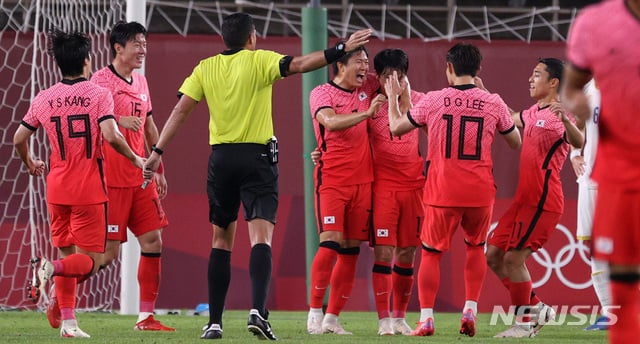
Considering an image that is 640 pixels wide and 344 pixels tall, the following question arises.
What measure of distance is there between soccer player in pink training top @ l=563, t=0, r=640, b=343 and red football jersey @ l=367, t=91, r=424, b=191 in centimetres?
429

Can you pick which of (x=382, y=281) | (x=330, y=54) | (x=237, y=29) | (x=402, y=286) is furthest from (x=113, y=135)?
(x=402, y=286)

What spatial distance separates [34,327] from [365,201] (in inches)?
114

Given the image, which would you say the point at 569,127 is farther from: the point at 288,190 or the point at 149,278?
the point at 288,190

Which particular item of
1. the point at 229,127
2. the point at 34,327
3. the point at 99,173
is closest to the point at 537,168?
the point at 229,127

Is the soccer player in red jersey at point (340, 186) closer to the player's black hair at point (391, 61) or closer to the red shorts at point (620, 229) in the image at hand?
the player's black hair at point (391, 61)

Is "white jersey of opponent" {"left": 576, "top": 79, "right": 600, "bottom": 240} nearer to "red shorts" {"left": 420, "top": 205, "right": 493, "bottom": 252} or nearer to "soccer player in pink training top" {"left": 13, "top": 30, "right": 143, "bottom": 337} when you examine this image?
"red shorts" {"left": 420, "top": 205, "right": 493, "bottom": 252}

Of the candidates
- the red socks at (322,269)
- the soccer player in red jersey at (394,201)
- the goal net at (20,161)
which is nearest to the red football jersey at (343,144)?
the soccer player in red jersey at (394,201)

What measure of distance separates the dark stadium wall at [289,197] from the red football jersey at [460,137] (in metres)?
3.98

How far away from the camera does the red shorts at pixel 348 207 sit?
8.29 meters

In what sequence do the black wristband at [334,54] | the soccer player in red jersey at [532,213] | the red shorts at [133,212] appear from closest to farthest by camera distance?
the black wristband at [334,54] < the soccer player in red jersey at [532,213] < the red shorts at [133,212]

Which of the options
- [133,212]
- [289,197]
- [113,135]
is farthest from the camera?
[289,197]

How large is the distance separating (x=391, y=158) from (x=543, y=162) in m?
1.18

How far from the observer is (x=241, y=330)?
27.9ft

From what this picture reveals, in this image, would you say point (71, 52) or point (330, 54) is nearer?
point (330, 54)
